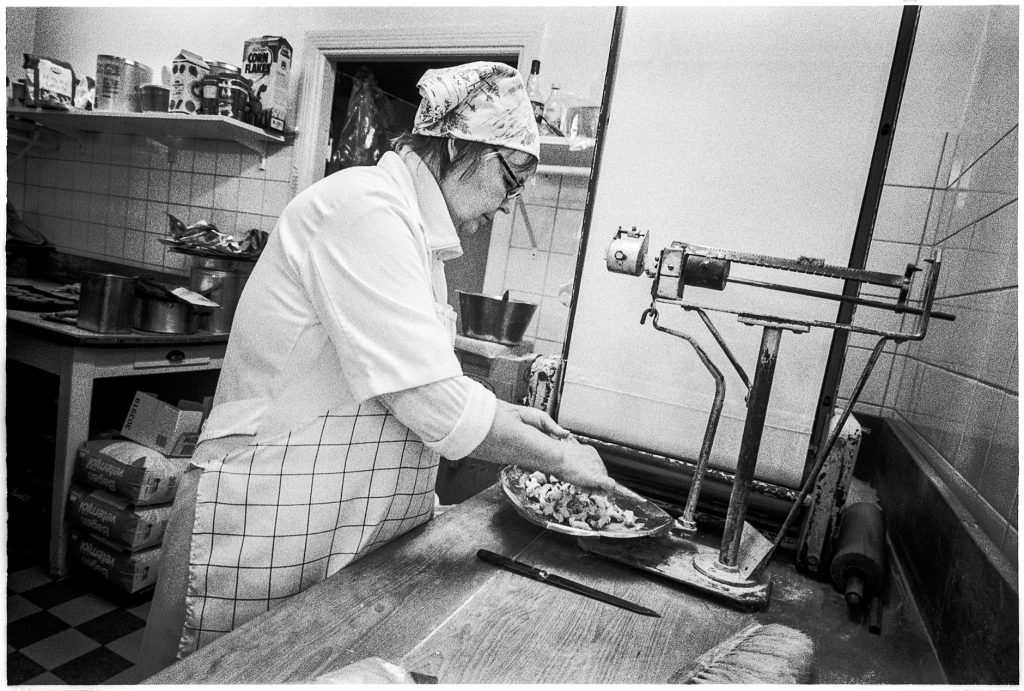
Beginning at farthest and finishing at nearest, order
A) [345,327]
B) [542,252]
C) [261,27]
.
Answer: [261,27] < [542,252] < [345,327]

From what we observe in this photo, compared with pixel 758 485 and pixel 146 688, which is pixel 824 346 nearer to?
pixel 758 485

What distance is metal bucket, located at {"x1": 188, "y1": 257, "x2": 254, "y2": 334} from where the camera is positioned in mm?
2967

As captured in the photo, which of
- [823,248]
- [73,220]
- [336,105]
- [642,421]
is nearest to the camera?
[823,248]

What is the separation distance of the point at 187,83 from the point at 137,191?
1.09 metres

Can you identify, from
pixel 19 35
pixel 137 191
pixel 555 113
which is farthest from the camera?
pixel 19 35

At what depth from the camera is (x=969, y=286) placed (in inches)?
49.7

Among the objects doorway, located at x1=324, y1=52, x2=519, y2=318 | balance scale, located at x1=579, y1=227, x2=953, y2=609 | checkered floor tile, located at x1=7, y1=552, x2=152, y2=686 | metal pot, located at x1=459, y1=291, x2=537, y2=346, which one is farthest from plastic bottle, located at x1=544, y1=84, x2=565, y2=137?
checkered floor tile, located at x1=7, y1=552, x2=152, y2=686

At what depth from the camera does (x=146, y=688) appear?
598 mm

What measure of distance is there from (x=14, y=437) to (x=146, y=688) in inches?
118

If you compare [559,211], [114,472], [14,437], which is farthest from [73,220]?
[559,211]

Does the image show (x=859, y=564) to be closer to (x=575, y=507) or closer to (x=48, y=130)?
(x=575, y=507)

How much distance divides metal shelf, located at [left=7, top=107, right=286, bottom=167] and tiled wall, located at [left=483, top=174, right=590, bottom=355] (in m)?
1.47

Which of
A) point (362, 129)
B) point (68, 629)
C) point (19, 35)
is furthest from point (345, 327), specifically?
point (19, 35)

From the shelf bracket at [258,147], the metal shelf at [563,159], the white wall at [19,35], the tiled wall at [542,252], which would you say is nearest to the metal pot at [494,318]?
the tiled wall at [542,252]
